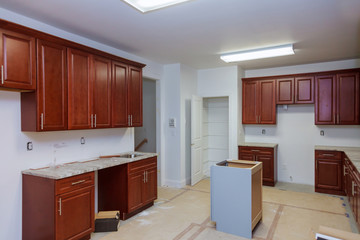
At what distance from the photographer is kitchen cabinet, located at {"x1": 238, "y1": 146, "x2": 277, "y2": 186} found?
520 centimetres

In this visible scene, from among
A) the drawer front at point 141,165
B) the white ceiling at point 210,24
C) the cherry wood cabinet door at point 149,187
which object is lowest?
the cherry wood cabinet door at point 149,187

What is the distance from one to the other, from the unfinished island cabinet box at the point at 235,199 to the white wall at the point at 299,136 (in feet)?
8.78

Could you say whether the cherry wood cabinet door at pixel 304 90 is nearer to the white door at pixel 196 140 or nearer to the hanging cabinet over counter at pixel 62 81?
the white door at pixel 196 140

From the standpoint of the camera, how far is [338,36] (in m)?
3.59

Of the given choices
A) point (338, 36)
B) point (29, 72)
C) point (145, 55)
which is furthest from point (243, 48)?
point (29, 72)

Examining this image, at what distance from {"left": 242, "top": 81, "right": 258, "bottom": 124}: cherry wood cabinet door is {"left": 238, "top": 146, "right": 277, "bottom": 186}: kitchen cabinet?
68 cm

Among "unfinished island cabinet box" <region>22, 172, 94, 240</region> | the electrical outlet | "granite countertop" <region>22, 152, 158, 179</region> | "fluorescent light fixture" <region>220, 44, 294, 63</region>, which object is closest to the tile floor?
"unfinished island cabinet box" <region>22, 172, 94, 240</region>

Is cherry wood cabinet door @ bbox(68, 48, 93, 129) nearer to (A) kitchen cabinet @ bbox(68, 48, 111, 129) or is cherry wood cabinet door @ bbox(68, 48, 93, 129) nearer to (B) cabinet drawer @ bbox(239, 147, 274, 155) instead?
(A) kitchen cabinet @ bbox(68, 48, 111, 129)

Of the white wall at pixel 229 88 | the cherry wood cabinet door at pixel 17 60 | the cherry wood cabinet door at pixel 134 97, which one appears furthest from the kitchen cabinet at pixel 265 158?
the cherry wood cabinet door at pixel 17 60

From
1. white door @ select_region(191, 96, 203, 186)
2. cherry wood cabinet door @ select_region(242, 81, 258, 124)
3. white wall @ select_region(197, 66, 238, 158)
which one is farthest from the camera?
cherry wood cabinet door @ select_region(242, 81, 258, 124)

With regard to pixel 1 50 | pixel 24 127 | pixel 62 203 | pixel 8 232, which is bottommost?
pixel 8 232

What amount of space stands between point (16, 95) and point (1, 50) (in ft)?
2.00

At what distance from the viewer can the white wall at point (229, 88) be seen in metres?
5.49

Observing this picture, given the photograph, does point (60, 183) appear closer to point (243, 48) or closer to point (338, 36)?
point (243, 48)
